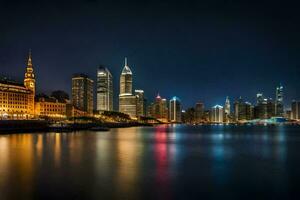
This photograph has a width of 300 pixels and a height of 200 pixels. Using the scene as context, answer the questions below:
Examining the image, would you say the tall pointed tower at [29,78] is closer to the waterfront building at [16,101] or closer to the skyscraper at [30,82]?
the skyscraper at [30,82]

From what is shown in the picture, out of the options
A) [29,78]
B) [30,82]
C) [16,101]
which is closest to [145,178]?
[16,101]

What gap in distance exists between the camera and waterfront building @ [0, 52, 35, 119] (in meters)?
129

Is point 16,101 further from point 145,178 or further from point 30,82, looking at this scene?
point 145,178

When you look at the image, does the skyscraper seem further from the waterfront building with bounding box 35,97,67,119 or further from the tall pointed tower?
the waterfront building with bounding box 35,97,67,119

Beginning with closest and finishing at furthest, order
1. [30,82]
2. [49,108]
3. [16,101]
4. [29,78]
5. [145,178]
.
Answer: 1. [145,178]
2. [16,101]
3. [30,82]
4. [29,78]
5. [49,108]


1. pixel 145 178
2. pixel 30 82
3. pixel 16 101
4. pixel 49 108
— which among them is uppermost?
pixel 30 82

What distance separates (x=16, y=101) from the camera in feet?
440

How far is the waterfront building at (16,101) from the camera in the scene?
423 feet

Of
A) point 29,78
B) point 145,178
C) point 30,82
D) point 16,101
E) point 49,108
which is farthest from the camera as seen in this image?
point 49,108

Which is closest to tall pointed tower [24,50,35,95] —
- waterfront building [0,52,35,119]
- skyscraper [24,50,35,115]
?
skyscraper [24,50,35,115]

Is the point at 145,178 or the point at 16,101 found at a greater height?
the point at 16,101

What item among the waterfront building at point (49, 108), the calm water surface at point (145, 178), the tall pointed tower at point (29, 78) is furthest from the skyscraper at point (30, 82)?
the calm water surface at point (145, 178)

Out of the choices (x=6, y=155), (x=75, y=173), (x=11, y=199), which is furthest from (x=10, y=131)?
(x=11, y=199)

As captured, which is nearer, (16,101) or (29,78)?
(16,101)
